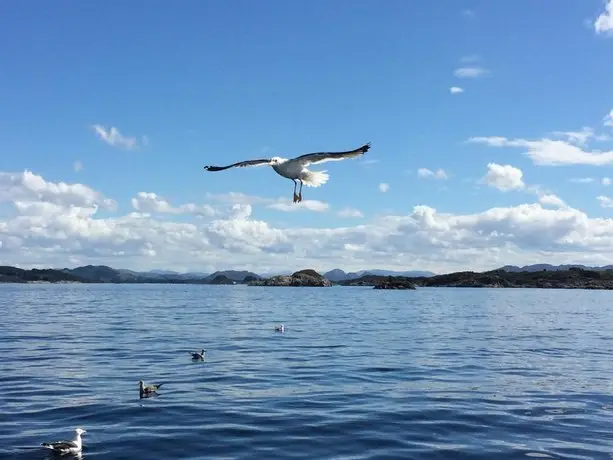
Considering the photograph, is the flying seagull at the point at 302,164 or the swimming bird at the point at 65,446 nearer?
the swimming bird at the point at 65,446

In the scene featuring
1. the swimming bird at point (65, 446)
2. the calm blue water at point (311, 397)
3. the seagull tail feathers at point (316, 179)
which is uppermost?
the seagull tail feathers at point (316, 179)

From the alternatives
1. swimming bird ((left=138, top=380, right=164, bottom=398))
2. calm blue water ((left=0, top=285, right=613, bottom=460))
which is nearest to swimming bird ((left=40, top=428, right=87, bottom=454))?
calm blue water ((left=0, top=285, right=613, bottom=460))

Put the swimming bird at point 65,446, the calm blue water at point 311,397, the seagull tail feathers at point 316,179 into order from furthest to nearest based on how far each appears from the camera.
Answer: the seagull tail feathers at point 316,179 → the calm blue water at point 311,397 → the swimming bird at point 65,446

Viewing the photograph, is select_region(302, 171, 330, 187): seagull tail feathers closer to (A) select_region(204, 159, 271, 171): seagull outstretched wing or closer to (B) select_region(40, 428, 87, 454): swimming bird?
(A) select_region(204, 159, 271, 171): seagull outstretched wing

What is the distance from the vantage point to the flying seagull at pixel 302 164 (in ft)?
61.3

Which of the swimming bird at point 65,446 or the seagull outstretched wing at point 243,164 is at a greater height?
the seagull outstretched wing at point 243,164

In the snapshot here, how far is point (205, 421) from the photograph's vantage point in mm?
19891

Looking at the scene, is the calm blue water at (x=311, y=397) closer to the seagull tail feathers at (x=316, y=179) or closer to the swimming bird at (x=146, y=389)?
the swimming bird at (x=146, y=389)

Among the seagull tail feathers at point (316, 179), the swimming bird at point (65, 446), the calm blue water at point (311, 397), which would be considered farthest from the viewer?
the seagull tail feathers at point (316, 179)

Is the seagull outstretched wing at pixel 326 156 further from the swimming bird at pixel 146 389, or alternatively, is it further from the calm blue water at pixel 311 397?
the swimming bird at pixel 146 389

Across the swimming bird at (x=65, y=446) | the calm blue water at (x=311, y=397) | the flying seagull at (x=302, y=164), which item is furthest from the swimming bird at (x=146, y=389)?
the flying seagull at (x=302, y=164)

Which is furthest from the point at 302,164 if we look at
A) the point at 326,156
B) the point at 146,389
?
the point at 146,389

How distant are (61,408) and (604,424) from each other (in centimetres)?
1748

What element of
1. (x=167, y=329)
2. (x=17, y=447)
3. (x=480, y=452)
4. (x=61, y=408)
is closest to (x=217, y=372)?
(x=61, y=408)
